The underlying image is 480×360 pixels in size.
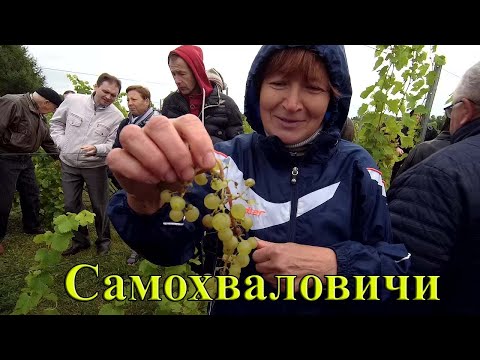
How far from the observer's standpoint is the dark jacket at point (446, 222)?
1217mm

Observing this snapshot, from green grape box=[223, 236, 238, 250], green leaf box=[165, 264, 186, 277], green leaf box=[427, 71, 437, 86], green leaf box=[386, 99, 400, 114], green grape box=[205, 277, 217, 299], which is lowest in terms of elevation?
green leaf box=[165, 264, 186, 277]

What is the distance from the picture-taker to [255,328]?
997 millimetres

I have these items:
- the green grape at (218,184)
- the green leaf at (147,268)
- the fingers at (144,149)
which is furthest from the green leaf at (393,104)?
the fingers at (144,149)

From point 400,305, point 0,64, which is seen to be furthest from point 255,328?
point 0,64

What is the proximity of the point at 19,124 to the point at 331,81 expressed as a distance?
4.45m

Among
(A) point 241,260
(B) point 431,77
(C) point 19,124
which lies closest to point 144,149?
(A) point 241,260

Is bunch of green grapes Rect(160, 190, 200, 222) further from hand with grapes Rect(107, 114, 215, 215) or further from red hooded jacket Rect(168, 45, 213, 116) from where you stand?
red hooded jacket Rect(168, 45, 213, 116)

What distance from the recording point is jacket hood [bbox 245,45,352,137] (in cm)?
109

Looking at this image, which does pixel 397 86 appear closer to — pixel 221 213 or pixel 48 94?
pixel 221 213

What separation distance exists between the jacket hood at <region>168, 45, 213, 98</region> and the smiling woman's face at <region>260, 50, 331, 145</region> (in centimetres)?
169

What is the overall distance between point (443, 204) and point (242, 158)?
70 centimetres

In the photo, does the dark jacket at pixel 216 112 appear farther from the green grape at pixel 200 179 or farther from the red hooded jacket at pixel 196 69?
the green grape at pixel 200 179

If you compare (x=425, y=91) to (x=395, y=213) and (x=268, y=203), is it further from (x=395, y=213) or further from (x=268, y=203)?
(x=268, y=203)

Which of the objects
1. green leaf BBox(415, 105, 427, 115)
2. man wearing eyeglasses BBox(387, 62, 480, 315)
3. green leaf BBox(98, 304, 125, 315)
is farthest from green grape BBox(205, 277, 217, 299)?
green leaf BBox(415, 105, 427, 115)
